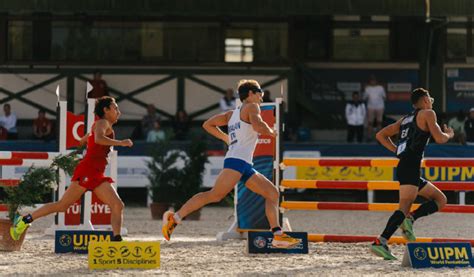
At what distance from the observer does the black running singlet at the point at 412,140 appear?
1370 centimetres

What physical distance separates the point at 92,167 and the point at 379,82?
19.4 meters

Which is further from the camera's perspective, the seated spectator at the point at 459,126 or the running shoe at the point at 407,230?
the seated spectator at the point at 459,126

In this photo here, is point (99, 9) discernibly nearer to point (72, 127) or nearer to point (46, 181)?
point (72, 127)

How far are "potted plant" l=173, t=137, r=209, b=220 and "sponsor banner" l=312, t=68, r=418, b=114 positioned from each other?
888 cm

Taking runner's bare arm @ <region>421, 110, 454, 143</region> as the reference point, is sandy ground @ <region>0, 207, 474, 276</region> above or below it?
below

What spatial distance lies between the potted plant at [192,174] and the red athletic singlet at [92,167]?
28.7 feet

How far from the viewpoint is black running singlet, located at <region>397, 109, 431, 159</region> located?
13695 mm

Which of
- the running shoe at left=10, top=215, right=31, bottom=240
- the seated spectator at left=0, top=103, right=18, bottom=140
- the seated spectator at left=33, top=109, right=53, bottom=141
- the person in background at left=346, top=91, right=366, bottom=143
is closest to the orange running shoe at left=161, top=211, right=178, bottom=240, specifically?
the running shoe at left=10, top=215, right=31, bottom=240

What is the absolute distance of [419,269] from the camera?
505 inches

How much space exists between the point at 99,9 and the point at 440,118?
7.97 meters

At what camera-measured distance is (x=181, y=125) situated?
30141 mm

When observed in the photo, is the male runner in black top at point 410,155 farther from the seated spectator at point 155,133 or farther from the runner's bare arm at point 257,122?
the seated spectator at point 155,133

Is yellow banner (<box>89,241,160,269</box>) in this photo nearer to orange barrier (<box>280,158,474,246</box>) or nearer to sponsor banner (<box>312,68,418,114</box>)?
orange barrier (<box>280,158,474,246</box>)

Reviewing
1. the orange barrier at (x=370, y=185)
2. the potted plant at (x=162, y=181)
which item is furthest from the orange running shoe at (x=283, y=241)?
the potted plant at (x=162, y=181)
